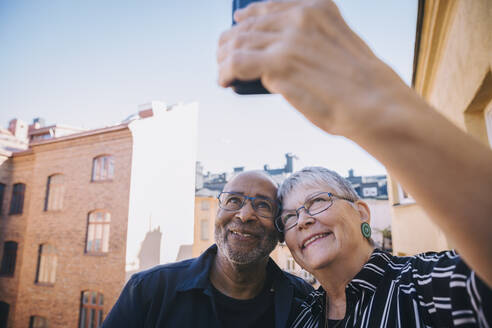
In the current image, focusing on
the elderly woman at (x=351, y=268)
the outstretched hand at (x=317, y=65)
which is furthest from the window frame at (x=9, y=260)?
the outstretched hand at (x=317, y=65)

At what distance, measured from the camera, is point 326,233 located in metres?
1.77

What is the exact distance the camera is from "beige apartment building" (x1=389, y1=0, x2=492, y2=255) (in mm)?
2301

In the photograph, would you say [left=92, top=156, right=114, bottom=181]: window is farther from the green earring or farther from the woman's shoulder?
the woman's shoulder

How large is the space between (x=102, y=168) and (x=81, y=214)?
2.56m

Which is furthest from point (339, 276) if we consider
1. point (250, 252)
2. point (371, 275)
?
point (250, 252)

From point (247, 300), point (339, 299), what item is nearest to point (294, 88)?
point (339, 299)

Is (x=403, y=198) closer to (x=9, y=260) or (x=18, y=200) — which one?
(x=18, y=200)

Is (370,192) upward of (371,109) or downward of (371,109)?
upward

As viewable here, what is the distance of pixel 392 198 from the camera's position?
32.9 feet

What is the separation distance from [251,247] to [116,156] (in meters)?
13.9

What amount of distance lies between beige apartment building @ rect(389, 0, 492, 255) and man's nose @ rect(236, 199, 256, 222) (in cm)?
130

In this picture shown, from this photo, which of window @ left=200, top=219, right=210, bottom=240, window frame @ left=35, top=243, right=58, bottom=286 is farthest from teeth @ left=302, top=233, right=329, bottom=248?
window @ left=200, top=219, right=210, bottom=240

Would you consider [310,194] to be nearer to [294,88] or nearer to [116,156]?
[294,88]

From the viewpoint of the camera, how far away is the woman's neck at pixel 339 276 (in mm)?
1700
